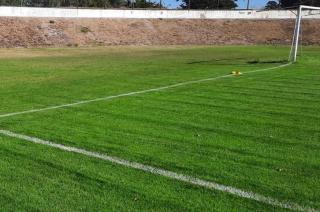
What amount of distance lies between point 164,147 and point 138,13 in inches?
2447

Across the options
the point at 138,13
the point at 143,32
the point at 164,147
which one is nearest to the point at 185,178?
the point at 164,147

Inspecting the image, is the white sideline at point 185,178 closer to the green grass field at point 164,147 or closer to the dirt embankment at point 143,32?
the green grass field at point 164,147

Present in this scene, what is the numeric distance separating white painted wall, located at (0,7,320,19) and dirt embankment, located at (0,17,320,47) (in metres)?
1.05

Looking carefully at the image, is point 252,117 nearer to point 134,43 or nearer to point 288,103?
point 288,103

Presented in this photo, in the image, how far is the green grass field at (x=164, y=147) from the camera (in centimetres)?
649

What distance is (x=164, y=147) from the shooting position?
29.3ft

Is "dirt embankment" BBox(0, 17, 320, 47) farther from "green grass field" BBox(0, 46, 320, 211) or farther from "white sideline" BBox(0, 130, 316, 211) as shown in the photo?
"white sideline" BBox(0, 130, 316, 211)

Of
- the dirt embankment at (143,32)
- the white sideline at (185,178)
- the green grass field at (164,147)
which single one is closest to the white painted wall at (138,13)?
the dirt embankment at (143,32)

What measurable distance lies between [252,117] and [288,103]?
2.55 m

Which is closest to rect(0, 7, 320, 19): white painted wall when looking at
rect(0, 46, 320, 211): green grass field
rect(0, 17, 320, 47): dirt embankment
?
rect(0, 17, 320, 47): dirt embankment

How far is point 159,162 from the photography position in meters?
7.98

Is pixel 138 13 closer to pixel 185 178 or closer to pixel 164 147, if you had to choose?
pixel 164 147

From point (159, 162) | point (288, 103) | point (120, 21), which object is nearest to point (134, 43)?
point (120, 21)

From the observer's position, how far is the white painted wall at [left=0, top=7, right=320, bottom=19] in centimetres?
5897
